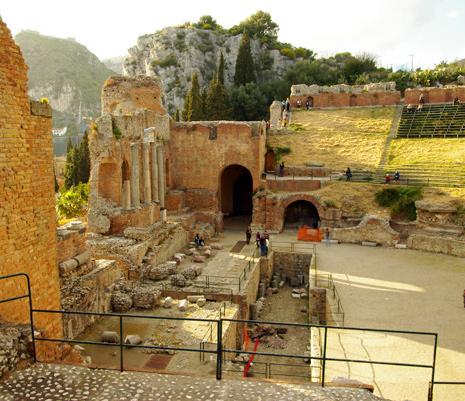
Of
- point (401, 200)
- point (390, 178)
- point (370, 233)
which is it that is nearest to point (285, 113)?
point (390, 178)

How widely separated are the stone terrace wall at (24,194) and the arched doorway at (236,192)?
73.2 ft

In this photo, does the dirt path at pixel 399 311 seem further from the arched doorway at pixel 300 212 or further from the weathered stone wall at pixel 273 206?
the arched doorway at pixel 300 212

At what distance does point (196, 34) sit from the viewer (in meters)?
68.9

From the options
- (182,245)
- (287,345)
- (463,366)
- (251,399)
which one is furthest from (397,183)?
(251,399)

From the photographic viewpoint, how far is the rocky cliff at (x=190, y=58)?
2571 inches

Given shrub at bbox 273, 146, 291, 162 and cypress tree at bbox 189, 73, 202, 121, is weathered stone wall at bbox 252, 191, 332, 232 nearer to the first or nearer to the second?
shrub at bbox 273, 146, 291, 162

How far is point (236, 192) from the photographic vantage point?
33625 millimetres

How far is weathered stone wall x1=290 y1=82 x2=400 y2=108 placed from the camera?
41.2 m

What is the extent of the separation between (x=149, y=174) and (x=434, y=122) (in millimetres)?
24614

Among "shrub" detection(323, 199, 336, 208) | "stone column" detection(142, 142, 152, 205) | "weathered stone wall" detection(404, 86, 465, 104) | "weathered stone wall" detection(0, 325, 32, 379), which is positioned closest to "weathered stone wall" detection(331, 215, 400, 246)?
"shrub" detection(323, 199, 336, 208)

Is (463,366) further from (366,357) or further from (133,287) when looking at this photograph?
(133,287)

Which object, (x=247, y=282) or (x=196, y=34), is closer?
(x=247, y=282)

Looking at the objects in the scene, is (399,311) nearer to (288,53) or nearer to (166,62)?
(288,53)

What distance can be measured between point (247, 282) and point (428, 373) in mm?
8256
